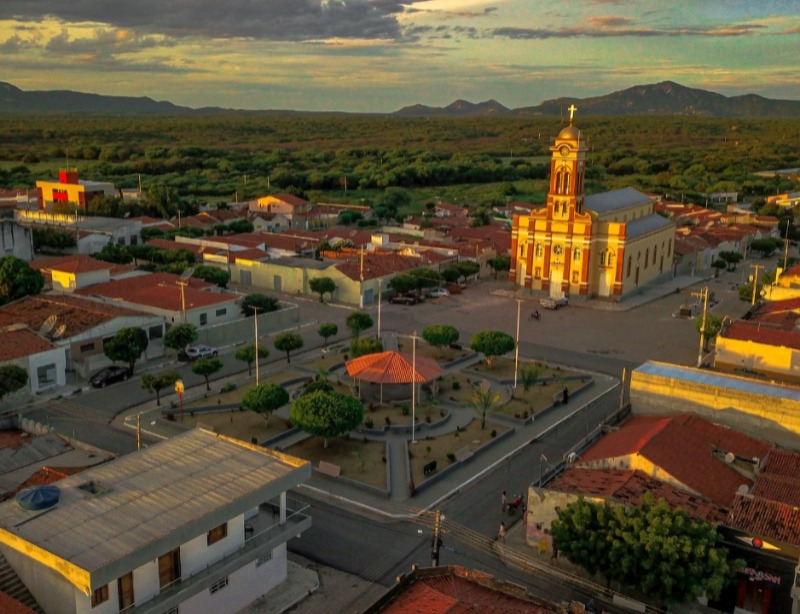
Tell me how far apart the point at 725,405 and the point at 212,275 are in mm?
36860

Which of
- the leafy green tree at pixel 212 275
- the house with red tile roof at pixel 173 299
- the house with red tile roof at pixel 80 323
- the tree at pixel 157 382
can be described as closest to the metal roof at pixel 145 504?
the tree at pixel 157 382

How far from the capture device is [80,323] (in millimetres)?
38625

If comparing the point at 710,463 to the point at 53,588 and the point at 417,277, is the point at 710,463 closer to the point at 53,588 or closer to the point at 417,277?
the point at 53,588


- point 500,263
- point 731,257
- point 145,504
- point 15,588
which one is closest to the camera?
point 15,588

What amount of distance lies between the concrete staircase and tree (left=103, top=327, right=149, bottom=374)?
20655 millimetres

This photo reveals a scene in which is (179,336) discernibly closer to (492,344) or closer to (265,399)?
(265,399)

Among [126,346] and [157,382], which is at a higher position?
[126,346]

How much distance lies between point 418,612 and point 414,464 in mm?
13293

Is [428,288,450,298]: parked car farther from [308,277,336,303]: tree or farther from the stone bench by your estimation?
the stone bench

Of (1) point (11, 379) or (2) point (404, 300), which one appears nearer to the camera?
(1) point (11, 379)

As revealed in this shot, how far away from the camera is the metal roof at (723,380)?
2802 cm

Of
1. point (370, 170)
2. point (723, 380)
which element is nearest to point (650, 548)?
point (723, 380)

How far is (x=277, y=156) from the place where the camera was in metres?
166

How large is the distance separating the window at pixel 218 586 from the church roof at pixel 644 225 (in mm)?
46042
